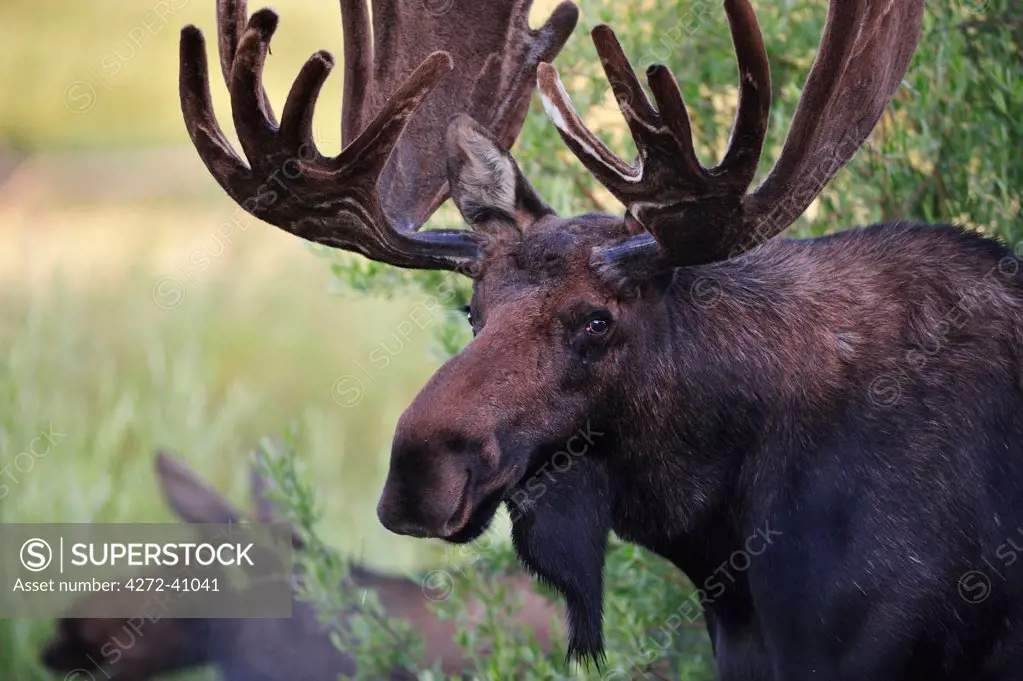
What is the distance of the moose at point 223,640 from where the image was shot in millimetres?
6281

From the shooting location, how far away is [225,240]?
9891 millimetres

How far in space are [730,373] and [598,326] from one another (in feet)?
1.31

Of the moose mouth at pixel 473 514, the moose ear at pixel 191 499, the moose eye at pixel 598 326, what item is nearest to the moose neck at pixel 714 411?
the moose eye at pixel 598 326

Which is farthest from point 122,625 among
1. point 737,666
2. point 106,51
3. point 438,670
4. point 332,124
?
point 106,51

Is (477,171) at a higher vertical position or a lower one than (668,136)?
lower

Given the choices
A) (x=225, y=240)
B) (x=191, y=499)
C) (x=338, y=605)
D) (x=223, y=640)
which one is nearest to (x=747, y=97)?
(x=338, y=605)

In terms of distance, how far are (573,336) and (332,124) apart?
300 inches

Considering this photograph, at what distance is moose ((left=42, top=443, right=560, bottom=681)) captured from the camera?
6.28 meters

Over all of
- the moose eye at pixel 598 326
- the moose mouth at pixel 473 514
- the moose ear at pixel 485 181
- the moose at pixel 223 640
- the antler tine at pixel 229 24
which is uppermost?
the antler tine at pixel 229 24

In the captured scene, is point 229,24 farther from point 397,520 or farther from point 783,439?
point 783,439

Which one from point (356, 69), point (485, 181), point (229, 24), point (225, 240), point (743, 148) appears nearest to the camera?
point (743, 148)

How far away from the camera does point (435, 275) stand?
555cm

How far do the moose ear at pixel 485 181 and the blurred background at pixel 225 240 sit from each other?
170cm

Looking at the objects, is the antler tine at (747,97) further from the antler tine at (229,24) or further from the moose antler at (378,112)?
the antler tine at (229,24)
